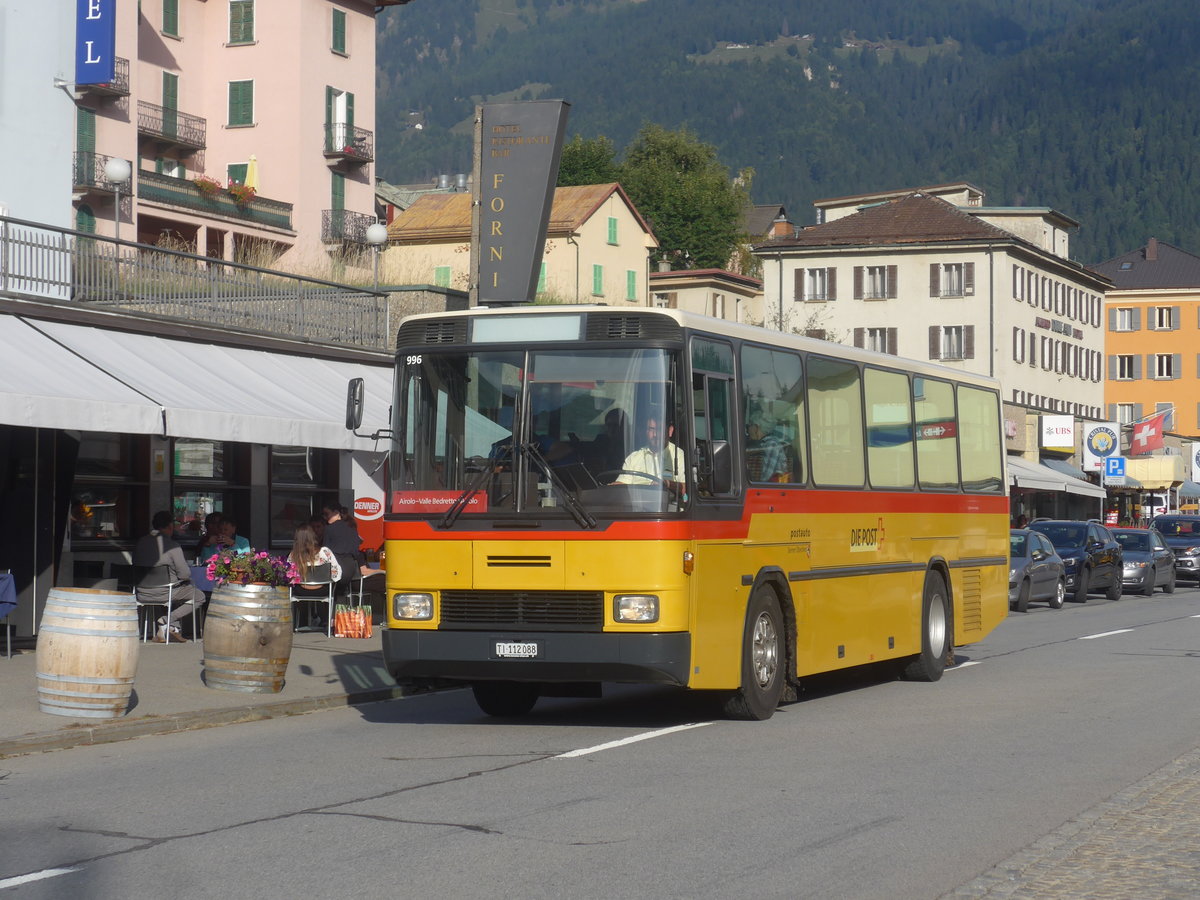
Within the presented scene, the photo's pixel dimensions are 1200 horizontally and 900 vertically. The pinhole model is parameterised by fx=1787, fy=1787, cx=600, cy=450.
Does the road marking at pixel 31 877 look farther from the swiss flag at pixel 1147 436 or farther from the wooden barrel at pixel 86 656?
the swiss flag at pixel 1147 436

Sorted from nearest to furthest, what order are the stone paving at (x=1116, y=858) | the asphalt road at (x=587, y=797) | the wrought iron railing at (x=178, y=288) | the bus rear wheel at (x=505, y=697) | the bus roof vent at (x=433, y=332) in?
A: the stone paving at (x=1116, y=858), the asphalt road at (x=587, y=797), the bus roof vent at (x=433, y=332), the bus rear wheel at (x=505, y=697), the wrought iron railing at (x=178, y=288)

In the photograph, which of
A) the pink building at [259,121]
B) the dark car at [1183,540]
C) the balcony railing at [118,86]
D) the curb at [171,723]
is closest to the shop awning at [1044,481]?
the dark car at [1183,540]

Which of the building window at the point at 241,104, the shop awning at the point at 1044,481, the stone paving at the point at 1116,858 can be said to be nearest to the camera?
the stone paving at the point at 1116,858

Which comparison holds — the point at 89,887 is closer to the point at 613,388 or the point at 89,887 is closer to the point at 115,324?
the point at 613,388

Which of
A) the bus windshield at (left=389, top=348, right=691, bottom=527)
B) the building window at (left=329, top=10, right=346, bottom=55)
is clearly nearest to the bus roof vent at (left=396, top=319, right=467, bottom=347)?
the bus windshield at (left=389, top=348, right=691, bottom=527)

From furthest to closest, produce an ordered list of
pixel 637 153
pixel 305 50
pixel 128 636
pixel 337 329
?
pixel 637 153
pixel 305 50
pixel 337 329
pixel 128 636

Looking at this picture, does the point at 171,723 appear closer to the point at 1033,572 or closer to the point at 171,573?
the point at 171,573

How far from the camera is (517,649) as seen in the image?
41.4 feet

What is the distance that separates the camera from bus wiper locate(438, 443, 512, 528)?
1285 centimetres

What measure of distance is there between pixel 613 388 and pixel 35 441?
9217mm

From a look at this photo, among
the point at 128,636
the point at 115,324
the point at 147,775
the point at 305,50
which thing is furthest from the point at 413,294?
the point at 305,50

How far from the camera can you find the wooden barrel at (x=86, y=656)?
13.4 meters

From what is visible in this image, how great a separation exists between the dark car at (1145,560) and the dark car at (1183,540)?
2354mm

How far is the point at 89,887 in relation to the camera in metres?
7.49
